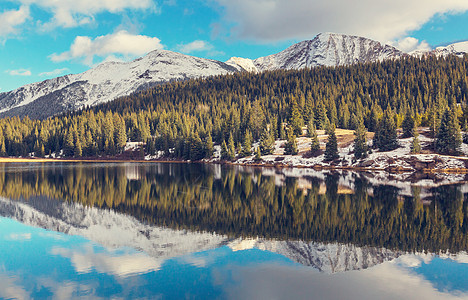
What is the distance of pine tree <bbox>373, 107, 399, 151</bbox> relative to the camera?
117 m

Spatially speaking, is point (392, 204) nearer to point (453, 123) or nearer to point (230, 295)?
point (230, 295)

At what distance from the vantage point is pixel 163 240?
31.2 metres

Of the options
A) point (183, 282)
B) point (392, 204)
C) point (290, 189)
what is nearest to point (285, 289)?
point (183, 282)

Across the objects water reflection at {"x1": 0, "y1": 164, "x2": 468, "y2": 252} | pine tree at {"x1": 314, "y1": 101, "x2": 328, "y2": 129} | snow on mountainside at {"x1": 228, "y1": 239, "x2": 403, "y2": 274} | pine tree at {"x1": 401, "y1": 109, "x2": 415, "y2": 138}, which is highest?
pine tree at {"x1": 314, "y1": 101, "x2": 328, "y2": 129}

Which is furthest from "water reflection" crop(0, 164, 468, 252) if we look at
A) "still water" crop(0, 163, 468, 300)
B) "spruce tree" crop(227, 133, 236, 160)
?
"spruce tree" crop(227, 133, 236, 160)

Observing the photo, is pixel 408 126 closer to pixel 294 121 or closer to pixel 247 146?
pixel 294 121

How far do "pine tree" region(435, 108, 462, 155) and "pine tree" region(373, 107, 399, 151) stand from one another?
44.0ft

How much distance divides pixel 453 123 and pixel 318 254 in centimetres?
10380

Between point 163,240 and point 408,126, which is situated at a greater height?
point 408,126

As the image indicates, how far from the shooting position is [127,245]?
30.2m

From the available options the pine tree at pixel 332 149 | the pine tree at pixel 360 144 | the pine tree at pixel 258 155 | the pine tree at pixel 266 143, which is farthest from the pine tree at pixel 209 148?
the pine tree at pixel 360 144

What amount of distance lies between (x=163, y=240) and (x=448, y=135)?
107248 millimetres

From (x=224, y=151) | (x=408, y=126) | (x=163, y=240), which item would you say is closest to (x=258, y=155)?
(x=224, y=151)

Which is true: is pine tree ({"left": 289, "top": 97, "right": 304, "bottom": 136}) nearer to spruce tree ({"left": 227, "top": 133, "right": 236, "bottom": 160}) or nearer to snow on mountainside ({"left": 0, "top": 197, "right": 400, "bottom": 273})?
spruce tree ({"left": 227, "top": 133, "right": 236, "bottom": 160})
